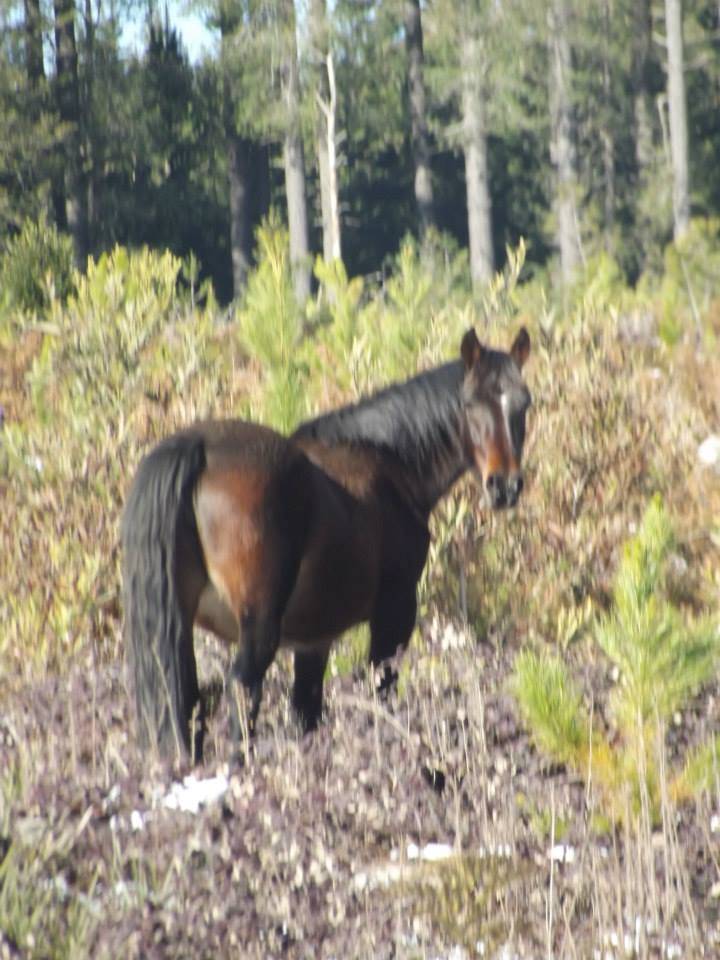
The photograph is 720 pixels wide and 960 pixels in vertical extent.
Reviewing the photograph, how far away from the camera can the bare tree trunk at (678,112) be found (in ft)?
99.1

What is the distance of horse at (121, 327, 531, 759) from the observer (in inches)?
166

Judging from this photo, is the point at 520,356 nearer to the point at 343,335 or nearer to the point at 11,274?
the point at 343,335

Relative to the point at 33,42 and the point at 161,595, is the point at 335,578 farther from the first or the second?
the point at 33,42

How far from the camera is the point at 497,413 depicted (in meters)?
4.91

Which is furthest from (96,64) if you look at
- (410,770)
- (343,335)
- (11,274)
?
(410,770)

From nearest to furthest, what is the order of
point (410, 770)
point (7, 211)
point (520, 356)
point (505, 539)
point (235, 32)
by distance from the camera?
point (410, 770) < point (520, 356) < point (505, 539) < point (7, 211) < point (235, 32)

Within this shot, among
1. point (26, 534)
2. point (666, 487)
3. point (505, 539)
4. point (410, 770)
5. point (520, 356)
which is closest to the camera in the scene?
point (410, 770)

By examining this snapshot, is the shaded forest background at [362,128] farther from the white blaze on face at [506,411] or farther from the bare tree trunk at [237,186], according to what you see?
the white blaze on face at [506,411]

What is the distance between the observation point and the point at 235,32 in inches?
1181

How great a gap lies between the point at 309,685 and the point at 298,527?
2.25 ft

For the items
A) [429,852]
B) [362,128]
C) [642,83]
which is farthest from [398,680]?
[642,83]

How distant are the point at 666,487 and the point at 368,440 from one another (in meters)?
2.60

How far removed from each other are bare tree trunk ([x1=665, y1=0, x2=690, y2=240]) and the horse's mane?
26.1 m

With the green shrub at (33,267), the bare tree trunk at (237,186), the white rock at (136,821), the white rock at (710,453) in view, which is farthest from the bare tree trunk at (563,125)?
the white rock at (136,821)
